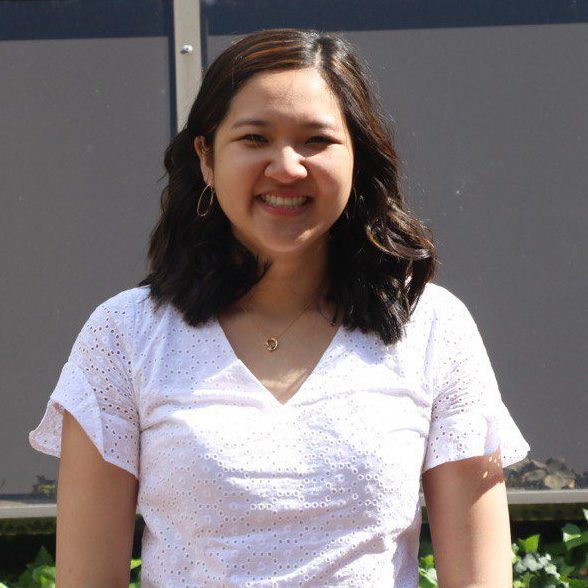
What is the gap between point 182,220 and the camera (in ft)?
8.09

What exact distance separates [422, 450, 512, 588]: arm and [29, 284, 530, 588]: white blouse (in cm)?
4

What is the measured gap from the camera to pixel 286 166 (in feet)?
7.14

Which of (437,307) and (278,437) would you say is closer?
(278,437)

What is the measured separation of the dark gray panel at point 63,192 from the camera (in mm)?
3797

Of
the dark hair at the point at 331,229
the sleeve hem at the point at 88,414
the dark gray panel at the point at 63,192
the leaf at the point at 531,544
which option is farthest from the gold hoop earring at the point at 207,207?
the leaf at the point at 531,544

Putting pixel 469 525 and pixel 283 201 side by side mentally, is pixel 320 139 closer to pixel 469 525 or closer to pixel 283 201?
pixel 283 201

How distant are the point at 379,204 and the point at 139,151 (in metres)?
1.55

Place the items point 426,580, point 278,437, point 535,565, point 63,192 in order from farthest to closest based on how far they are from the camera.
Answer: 1. point 63,192
2. point 535,565
3. point 426,580
4. point 278,437

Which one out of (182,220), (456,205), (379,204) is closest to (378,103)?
(379,204)

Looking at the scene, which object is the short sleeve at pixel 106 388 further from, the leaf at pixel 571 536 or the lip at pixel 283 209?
the leaf at pixel 571 536

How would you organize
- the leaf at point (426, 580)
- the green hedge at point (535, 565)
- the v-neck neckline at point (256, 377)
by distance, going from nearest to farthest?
the v-neck neckline at point (256, 377) < the leaf at point (426, 580) < the green hedge at point (535, 565)

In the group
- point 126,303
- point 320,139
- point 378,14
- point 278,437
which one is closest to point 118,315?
point 126,303

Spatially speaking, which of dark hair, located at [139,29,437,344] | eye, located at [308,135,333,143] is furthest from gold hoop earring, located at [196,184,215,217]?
eye, located at [308,135,333,143]

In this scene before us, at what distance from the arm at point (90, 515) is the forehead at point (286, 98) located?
0.64 metres
